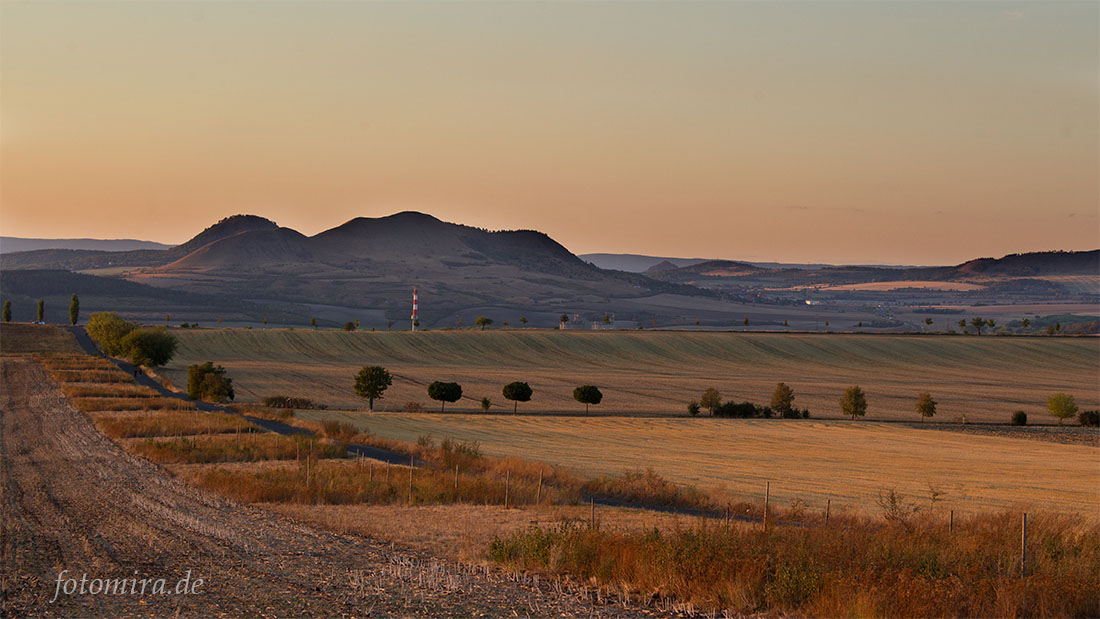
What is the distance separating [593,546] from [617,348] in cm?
11867

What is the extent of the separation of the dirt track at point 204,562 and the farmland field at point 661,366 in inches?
2017

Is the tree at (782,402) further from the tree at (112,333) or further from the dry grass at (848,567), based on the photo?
the tree at (112,333)

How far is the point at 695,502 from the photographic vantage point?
93.7ft

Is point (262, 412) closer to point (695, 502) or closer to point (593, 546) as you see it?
point (695, 502)

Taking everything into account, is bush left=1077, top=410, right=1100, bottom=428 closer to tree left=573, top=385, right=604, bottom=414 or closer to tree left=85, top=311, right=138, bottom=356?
tree left=573, top=385, right=604, bottom=414

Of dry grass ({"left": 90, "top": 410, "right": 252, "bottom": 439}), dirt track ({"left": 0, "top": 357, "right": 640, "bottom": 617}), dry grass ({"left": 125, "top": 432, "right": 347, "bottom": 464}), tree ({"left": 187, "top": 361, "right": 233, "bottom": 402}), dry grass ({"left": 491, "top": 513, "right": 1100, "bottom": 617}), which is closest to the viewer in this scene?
dry grass ({"left": 491, "top": 513, "right": 1100, "bottom": 617})

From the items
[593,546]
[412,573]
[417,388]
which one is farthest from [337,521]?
[417,388]

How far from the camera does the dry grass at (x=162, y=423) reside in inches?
1681

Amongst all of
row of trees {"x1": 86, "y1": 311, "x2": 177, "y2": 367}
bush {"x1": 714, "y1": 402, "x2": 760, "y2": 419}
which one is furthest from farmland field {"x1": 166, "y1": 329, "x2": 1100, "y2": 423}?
bush {"x1": 714, "y1": 402, "x2": 760, "y2": 419}

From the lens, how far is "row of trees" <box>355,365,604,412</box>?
Answer: 7625 cm

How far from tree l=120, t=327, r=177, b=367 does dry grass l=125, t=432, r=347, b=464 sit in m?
55.4

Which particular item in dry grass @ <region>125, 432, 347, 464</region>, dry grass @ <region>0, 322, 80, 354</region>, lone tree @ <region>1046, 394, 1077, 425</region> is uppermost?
dry grass @ <region>125, 432, 347, 464</region>

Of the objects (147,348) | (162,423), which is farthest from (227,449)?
(147,348)

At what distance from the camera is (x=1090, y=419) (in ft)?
255
